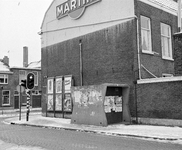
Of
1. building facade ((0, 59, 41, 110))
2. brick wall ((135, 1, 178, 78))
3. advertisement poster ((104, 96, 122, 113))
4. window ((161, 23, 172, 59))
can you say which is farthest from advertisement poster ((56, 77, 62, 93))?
building facade ((0, 59, 41, 110))

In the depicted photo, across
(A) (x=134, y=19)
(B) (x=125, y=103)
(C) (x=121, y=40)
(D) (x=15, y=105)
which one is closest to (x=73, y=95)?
(B) (x=125, y=103)

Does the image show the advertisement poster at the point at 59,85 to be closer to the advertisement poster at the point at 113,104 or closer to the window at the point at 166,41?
the advertisement poster at the point at 113,104

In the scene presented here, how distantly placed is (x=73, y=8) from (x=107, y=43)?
5.34 metres

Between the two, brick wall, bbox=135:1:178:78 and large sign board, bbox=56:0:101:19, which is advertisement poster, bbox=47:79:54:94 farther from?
brick wall, bbox=135:1:178:78

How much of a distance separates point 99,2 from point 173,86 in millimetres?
9147

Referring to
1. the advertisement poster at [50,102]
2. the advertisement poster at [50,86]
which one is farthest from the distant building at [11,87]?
the advertisement poster at [50,102]

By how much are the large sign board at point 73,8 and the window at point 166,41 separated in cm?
578

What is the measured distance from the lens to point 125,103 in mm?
16516

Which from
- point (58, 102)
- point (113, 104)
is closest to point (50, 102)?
point (58, 102)

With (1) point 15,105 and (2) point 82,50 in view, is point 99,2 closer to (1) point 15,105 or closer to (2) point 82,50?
(2) point 82,50

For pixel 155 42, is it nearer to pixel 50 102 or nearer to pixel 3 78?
pixel 50 102

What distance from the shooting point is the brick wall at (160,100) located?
13648mm

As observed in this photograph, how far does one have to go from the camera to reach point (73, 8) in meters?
21.4

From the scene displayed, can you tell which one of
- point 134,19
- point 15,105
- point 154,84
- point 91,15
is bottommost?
point 15,105
